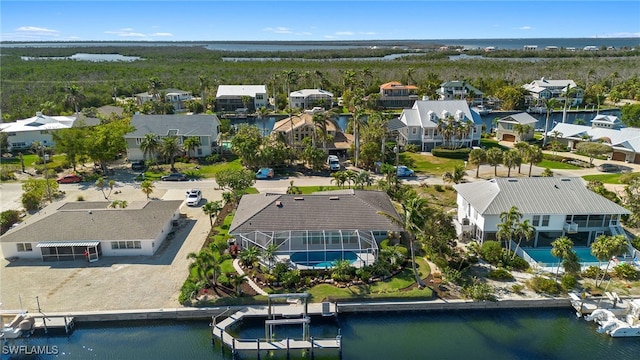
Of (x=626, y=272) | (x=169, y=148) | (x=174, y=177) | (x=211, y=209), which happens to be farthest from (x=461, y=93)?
(x=211, y=209)

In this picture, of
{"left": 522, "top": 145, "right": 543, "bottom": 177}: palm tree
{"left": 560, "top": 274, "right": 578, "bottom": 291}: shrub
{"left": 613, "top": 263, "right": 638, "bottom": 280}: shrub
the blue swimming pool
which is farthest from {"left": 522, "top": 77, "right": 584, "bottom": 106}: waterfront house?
the blue swimming pool

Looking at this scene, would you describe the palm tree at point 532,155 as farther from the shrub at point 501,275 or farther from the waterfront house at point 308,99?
the waterfront house at point 308,99

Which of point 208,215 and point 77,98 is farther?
point 77,98

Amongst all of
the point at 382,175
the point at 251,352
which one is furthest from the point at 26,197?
the point at 382,175

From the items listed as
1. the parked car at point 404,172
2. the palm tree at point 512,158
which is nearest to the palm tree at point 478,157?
the palm tree at point 512,158

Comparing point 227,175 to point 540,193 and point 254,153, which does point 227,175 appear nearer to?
point 254,153

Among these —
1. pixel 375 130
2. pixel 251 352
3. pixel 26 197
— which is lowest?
pixel 251 352

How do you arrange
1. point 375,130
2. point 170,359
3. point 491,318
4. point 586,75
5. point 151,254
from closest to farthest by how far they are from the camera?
point 170,359
point 491,318
point 151,254
point 375,130
point 586,75
